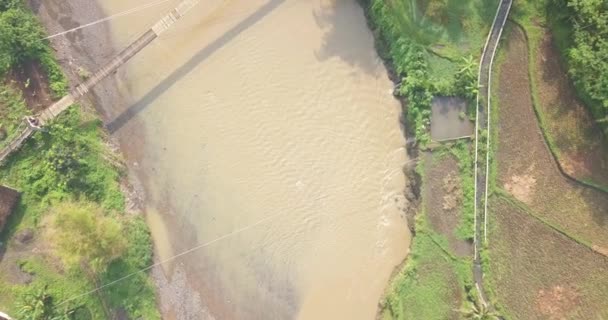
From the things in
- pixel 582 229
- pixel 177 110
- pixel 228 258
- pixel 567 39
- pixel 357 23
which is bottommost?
pixel 582 229

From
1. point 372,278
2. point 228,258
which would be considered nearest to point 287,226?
point 228,258

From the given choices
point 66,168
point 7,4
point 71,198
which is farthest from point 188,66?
point 7,4

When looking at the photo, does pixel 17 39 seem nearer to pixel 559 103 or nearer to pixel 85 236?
pixel 85 236

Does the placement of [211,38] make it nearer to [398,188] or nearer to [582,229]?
[398,188]

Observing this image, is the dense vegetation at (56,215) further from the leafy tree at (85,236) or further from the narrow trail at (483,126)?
the narrow trail at (483,126)

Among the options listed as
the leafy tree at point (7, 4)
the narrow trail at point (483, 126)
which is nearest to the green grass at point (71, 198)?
the leafy tree at point (7, 4)
